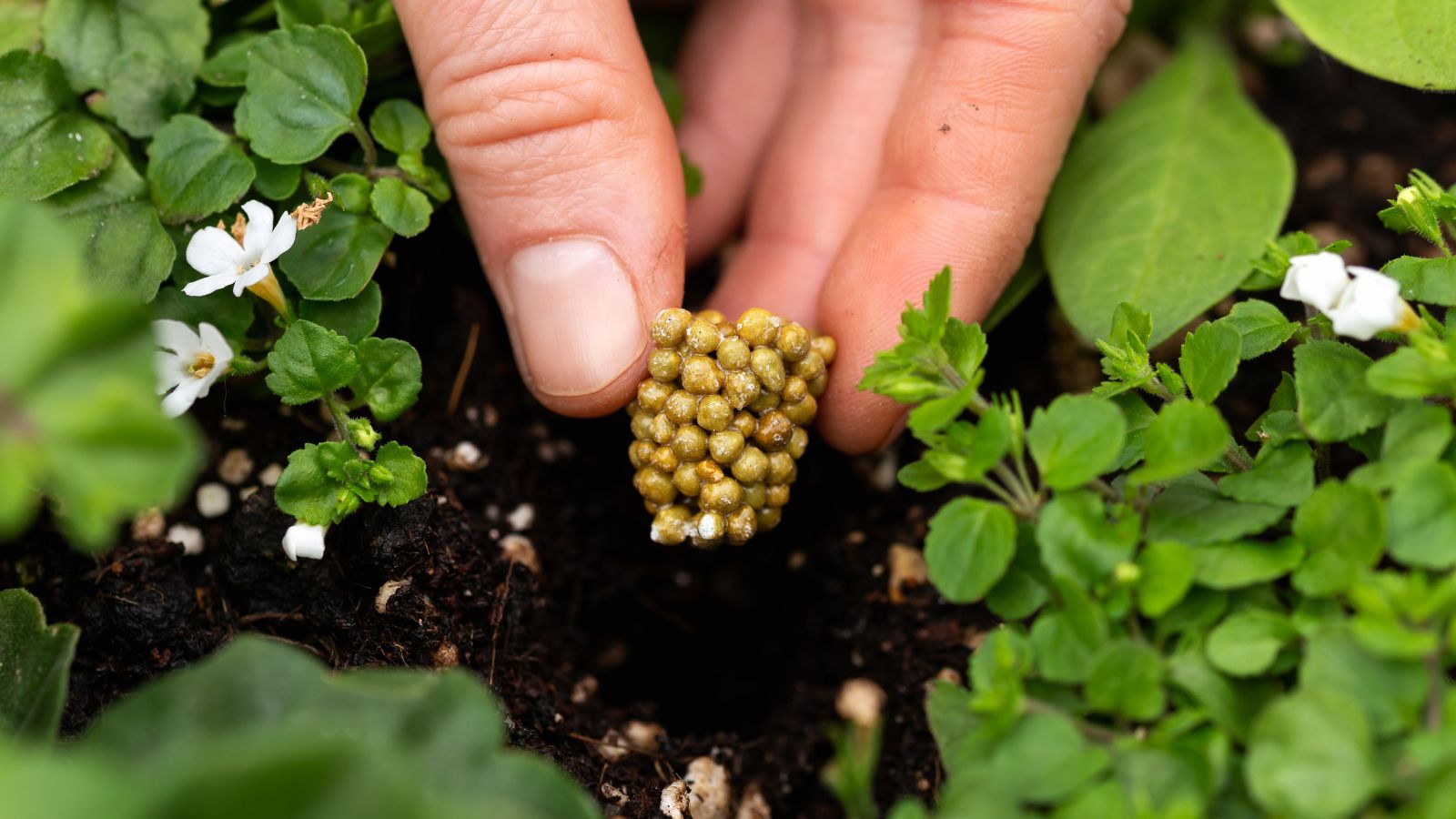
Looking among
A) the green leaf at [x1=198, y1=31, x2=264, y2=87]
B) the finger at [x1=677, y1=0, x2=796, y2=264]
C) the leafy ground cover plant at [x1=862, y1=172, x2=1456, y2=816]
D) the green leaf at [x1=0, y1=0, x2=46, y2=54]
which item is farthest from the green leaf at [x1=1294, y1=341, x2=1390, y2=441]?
the green leaf at [x1=0, y1=0, x2=46, y2=54]

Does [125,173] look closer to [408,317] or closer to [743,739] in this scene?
[408,317]

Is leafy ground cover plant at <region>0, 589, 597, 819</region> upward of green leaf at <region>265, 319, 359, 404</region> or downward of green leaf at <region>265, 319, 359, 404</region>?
upward

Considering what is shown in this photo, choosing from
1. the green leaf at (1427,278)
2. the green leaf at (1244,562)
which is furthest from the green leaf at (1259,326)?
the green leaf at (1244,562)

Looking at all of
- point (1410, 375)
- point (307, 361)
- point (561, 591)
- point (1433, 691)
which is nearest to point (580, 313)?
point (307, 361)

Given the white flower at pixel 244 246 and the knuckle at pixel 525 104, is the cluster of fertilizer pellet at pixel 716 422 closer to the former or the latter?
the knuckle at pixel 525 104

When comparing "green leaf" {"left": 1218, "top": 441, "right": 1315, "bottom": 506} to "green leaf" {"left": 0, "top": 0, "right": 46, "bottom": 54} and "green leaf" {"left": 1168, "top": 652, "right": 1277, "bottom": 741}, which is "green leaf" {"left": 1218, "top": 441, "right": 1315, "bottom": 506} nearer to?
"green leaf" {"left": 1168, "top": 652, "right": 1277, "bottom": 741}

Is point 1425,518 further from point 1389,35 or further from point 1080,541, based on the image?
point 1389,35

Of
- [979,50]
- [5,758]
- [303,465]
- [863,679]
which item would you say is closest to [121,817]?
[5,758]
